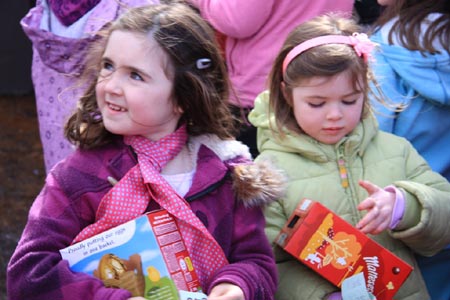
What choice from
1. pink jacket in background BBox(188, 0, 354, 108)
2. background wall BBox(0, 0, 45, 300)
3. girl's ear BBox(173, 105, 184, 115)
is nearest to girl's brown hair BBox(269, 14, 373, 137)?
pink jacket in background BBox(188, 0, 354, 108)

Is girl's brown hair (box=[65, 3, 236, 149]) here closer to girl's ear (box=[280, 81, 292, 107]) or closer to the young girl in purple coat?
the young girl in purple coat

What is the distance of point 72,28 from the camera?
3.89 meters

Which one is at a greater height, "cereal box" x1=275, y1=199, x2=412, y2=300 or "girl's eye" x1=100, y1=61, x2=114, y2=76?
"girl's eye" x1=100, y1=61, x2=114, y2=76

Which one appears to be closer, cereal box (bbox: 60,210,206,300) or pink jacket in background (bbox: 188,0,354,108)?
cereal box (bbox: 60,210,206,300)

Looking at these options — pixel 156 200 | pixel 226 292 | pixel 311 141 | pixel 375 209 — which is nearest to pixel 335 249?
pixel 375 209

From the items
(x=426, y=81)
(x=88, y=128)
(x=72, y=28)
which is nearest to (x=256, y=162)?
(x=88, y=128)

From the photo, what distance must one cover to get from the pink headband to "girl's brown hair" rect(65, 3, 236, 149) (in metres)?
0.42

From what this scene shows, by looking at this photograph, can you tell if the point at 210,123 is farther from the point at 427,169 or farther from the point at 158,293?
the point at 427,169

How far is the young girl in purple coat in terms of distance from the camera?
2418mm

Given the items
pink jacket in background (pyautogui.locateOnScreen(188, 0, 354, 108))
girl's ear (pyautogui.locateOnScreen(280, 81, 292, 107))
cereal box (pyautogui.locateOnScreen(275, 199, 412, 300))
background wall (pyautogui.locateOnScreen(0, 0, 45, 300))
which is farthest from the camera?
background wall (pyautogui.locateOnScreen(0, 0, 45, 300))

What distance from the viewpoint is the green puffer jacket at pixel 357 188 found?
117 inches

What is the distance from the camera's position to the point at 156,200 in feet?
8.27

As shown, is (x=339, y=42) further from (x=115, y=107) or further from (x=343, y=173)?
(x=115, y=107)

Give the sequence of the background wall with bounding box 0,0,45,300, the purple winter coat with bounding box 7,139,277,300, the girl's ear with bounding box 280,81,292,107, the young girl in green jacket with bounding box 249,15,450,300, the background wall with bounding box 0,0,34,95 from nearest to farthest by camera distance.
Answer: the purple winter coat with bounding box 7,139,277,300 → the young girl in green jacket with bounding box 249,15,450,300 → the girl's ear with bounding box 280,81,292,107 → the background wall with bounding box 0,0,45,300 → the background wall with bounding box 0,0,34,95
